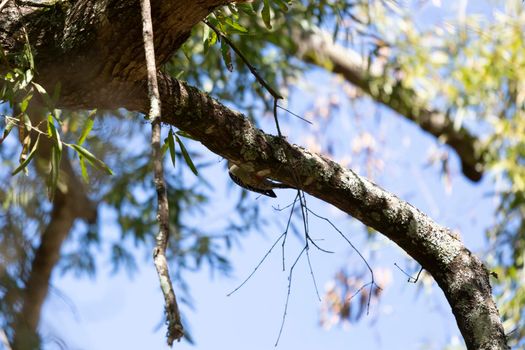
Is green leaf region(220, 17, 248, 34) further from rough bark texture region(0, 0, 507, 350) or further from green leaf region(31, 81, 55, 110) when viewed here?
green leaf region(31, 81, 55, 110)

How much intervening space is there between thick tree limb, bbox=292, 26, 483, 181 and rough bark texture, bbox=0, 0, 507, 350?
7.70 feet

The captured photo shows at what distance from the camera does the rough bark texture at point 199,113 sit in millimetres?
1472

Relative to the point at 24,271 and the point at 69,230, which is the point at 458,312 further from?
the point at 69,230

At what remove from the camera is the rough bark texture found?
1472 millimetres

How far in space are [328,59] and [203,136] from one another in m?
2.91

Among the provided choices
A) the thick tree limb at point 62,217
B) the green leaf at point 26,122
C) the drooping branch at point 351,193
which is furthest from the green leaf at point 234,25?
the thick tree limb at point 62,217

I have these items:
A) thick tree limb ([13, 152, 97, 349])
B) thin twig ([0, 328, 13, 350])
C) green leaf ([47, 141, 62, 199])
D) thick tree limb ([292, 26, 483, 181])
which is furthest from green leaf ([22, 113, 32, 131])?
thick tree limb ([292, 26, 483, 181])

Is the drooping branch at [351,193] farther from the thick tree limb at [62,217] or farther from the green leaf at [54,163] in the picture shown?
the thick tree limb at [62,217]

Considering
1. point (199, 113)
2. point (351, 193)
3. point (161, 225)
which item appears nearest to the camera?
point (161, 225)

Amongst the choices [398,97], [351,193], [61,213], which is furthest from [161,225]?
[398,97]

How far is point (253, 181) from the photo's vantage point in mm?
1713

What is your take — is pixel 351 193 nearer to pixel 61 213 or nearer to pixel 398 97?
pixel 61 213

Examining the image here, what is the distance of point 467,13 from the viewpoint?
4184 millimetres

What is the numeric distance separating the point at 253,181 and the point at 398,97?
2.60 metres
